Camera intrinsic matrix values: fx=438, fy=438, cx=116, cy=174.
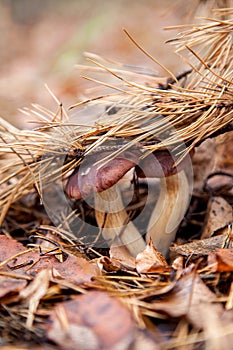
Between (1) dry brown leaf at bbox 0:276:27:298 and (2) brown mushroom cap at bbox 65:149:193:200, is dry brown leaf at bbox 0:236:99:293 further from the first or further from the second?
(2) brown mushroom cap at bbox 65:149:193:200

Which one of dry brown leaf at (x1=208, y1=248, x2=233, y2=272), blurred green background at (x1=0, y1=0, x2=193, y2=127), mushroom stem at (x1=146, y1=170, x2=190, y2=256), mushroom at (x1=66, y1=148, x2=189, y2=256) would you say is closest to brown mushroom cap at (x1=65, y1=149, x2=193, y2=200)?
mushroom at (x1=66, y1=148, x2=189, y2=256)

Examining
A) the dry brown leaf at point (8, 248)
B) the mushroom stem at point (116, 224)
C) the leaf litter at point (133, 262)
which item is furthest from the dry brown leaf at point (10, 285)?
the mushroom stem at point (116, 224)

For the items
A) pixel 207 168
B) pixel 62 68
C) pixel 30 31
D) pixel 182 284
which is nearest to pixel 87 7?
pixel 30 31

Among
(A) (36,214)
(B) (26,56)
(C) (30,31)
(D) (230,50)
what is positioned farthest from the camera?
(C) (30,31)

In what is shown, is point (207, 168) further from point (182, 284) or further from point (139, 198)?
point (182, 284)

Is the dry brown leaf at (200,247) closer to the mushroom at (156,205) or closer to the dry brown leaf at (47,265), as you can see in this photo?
the mushroom at (156,205)

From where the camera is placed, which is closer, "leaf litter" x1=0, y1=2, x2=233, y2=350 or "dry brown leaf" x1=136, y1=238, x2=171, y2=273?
"leaf litter" x1=0, y1=2, x2=233, y2=350
